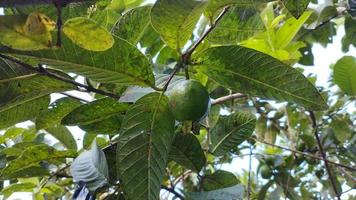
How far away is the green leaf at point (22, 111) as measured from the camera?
105 centimetres

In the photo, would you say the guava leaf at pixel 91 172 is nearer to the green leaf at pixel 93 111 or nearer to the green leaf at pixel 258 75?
the green leaf at pixel 93 111

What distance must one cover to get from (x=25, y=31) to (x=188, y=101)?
311 millimetres

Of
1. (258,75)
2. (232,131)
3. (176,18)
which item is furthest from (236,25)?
(232,131)

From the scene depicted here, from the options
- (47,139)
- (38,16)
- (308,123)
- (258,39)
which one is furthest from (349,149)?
(38,16)

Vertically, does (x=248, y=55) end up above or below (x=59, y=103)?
above

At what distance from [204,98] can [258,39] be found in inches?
22.8

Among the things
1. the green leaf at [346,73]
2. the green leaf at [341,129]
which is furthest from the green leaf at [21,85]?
the green leaf at [341,129]

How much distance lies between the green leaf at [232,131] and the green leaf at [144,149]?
425 millimetres

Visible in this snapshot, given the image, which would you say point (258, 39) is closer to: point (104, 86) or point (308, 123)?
point (104, 86)

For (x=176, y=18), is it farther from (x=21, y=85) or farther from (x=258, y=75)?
(x=21, y=85)

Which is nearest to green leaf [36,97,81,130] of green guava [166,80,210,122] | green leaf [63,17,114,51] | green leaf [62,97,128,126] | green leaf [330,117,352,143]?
green leaf [62,97,128,126]

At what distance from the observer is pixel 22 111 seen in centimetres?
108

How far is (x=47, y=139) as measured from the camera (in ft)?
5.39

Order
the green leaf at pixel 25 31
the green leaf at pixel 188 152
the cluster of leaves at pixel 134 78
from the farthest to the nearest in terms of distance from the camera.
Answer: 1. the green leaf at pixel 188 152
2. the cluster of leaves at pixel 134 78
3. the green leaf at pixel 25 31
